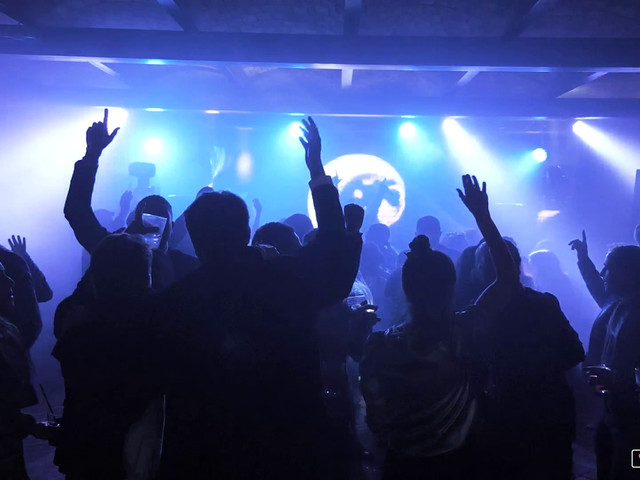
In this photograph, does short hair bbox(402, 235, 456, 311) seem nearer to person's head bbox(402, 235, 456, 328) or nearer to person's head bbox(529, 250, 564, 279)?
person's head bbox(402, 235, 456, 328)

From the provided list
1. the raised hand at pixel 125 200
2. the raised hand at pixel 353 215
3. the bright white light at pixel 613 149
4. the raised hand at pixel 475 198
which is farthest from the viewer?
the bright white light at pixel 613 149

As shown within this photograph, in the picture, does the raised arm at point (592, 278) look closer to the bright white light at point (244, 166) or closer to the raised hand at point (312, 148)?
the raised hand at point (312, 148)

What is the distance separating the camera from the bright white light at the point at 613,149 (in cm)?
1182

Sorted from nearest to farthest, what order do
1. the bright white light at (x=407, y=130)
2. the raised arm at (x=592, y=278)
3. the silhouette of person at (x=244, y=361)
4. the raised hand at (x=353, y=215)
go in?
the silhouette of person at (x=244, y=361) < the raised hand at (x=353, y=215) < the raised arm at (x=592, y=278) < the bright white light at (x=407, y=130)

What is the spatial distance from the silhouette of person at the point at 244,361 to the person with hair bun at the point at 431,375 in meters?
0.55

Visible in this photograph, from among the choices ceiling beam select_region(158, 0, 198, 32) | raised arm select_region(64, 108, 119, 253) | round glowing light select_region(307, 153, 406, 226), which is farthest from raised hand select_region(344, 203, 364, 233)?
round glowing light select_region(307, 153, 406, 226)

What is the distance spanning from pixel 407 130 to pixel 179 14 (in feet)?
26.1

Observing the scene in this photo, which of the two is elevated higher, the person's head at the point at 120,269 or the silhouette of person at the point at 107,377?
the person's head at the point at 120,269

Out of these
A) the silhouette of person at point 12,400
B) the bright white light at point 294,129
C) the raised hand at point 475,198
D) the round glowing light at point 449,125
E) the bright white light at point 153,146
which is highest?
the round glowing light at point 449,125

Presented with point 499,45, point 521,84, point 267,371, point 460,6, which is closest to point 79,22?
point 460,6

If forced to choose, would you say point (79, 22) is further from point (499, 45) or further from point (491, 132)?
point (491, 132)

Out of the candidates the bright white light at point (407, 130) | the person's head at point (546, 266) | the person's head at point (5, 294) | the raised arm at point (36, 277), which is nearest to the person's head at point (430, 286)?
the person's head at point (5, 294)

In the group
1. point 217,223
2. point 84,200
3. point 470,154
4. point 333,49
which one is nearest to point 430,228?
point 333,49

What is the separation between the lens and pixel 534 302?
2293mm
